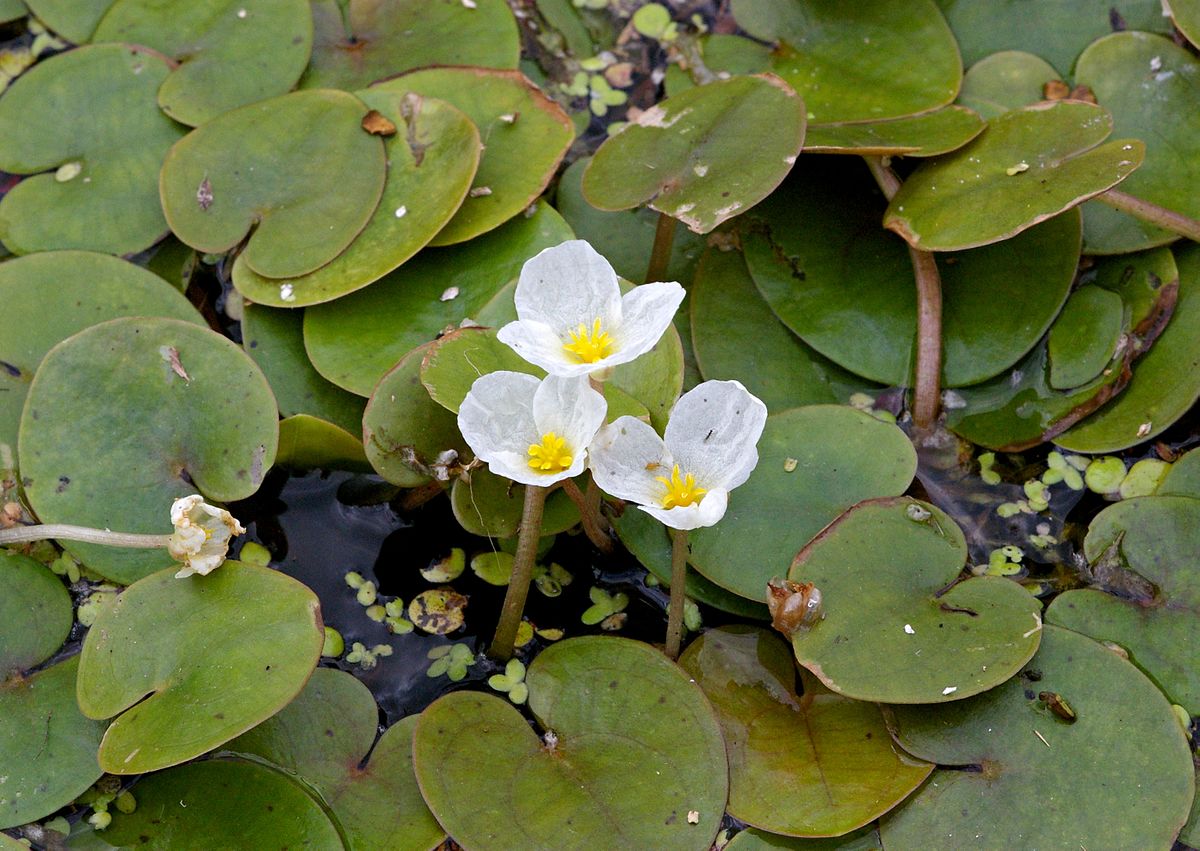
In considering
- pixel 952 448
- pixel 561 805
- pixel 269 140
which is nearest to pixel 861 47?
pixel 952 448

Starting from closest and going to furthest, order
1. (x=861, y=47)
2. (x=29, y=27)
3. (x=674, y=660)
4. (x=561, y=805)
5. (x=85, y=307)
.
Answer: (x=561, y=805), (x=674, y=660), (x=85, y=307), (x=861, y=47), (x=29, y=27)

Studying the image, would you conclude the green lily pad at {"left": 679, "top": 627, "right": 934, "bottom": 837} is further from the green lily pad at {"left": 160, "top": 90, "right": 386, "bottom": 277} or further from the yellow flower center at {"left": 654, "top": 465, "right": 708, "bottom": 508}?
the green lily pad at {"left": 160, "top": 90, "right": 386, "bottom": 277}

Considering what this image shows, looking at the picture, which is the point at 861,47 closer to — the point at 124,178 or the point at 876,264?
the point at 876,264

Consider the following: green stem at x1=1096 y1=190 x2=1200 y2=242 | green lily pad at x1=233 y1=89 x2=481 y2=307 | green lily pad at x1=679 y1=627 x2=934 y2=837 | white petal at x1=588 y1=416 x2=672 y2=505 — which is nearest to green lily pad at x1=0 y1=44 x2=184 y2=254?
green lily pad at x1=233 y1=89 x2=481 y2=307

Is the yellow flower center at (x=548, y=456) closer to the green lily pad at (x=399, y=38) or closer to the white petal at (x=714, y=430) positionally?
the white petal at (x=714, y=430)

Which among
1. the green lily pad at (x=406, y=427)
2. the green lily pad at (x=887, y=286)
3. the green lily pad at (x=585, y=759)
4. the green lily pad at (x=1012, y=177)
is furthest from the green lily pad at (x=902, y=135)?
the green lily pad at (x=585, y=759)
